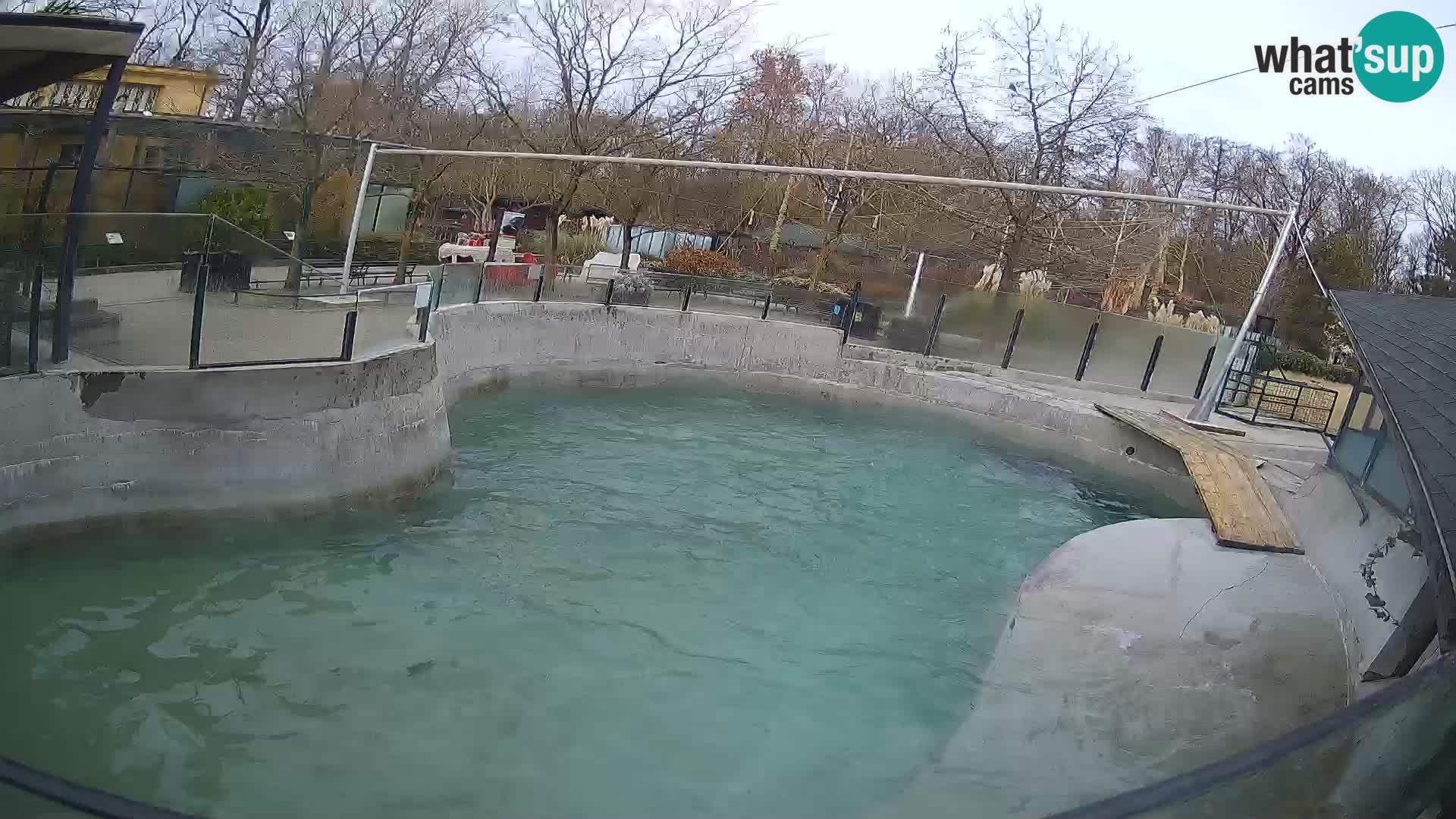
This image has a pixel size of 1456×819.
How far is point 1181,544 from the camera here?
9.40 metres

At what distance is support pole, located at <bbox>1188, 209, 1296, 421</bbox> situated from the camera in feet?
55.0

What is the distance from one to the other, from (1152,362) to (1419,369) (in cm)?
1411

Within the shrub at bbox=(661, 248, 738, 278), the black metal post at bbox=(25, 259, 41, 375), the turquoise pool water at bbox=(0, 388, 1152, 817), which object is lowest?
the turquoise pool water at bbox=(0, 388, 1152, 817)

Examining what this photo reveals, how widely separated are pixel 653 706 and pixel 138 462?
5061 mm

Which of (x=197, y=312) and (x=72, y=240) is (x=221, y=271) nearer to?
(x=197, y=312)

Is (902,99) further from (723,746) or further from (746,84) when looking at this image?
(723,746)

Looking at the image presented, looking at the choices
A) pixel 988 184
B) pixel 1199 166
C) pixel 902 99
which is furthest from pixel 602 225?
pixel 1199 166

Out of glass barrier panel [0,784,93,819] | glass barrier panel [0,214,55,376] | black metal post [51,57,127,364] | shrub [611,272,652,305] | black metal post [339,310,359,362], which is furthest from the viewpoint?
shrub [611,272,652,305]

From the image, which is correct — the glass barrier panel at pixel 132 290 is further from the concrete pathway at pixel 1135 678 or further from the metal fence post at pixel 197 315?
the concrete pathway at pixel 1135 678

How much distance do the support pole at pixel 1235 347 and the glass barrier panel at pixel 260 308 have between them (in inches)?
546

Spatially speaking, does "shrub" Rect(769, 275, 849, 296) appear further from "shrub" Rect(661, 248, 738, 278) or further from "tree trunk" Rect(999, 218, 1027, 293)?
"tree trunk" Rect(999, 218, 1027, 293)

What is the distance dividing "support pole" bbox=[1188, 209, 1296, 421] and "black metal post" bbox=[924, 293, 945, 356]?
210 inches

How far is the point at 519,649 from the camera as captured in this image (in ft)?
28.1

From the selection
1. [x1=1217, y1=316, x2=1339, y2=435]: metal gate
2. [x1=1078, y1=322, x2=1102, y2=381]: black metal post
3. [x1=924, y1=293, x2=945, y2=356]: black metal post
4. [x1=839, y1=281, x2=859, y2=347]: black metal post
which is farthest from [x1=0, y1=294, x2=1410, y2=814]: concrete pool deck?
[x1=839, y1=281, x2=859, y2=347]: black metal post
